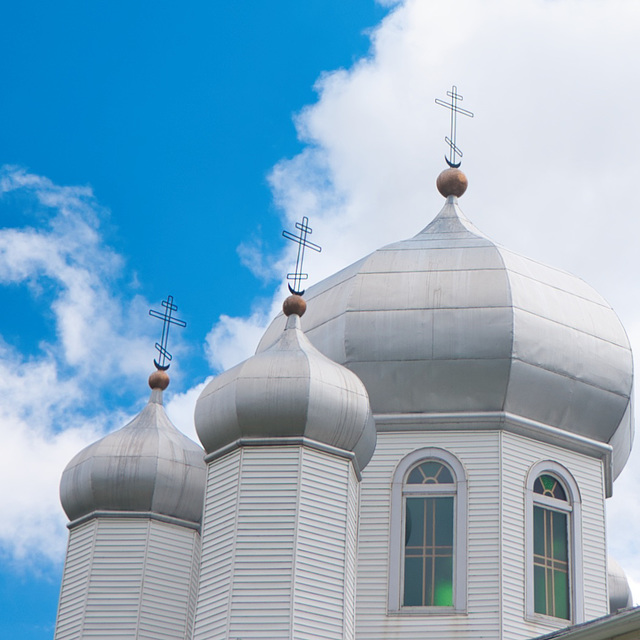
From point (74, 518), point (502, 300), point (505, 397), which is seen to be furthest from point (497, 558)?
point (74, 518)

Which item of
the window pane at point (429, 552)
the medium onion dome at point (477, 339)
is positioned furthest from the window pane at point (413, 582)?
the medium onion dome at point (477, 339)

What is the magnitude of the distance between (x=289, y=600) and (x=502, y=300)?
6379mm

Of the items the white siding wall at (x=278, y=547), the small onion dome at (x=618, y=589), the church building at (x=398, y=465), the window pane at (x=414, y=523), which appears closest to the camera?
the white siding wall at (x=278, y=547)

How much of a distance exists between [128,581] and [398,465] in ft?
14.1

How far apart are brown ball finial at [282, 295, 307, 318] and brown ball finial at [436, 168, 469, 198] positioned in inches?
207

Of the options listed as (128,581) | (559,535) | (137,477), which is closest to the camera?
(559,535)

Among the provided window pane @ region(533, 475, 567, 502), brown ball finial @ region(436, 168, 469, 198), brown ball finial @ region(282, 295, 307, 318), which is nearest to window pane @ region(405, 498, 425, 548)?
window pane @ region(533, 475, 567, 502)

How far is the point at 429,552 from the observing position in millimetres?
23375

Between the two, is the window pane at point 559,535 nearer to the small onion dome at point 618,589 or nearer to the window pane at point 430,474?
the window pane at point 430,474

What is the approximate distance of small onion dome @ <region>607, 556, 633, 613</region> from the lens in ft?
94.8

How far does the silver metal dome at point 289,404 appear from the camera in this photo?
21.7 metres

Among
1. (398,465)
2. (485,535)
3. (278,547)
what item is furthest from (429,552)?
(278,547)

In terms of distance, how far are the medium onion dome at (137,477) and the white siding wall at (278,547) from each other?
3.04 m

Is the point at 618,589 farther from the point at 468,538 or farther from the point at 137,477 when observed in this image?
the point at 137,477
